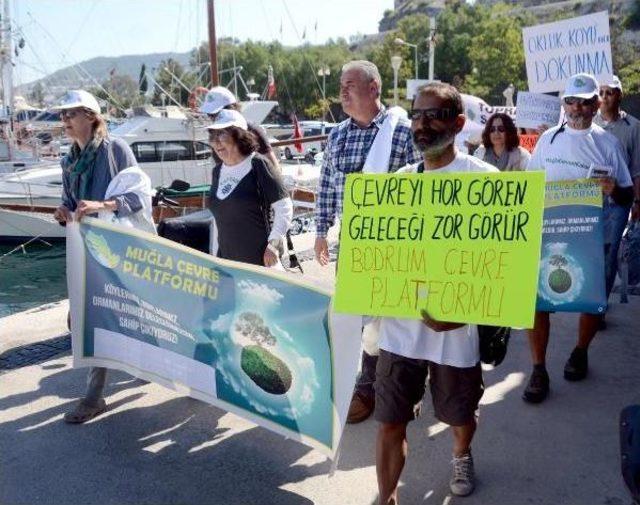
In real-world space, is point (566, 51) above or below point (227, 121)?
above

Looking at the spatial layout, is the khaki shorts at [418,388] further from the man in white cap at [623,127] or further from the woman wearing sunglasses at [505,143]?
the woman wearing sunglasses at [505,143]

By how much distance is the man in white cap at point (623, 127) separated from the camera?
15.0ft

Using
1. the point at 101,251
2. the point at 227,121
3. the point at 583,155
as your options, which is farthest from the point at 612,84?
the point at 101,251

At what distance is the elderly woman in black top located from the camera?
3.87 metres

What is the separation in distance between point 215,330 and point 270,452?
2.45ft

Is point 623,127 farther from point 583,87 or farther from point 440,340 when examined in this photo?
point 440,340

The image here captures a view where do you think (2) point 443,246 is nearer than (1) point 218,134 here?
Yes

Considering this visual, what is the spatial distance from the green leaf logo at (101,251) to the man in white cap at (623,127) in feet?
10.9

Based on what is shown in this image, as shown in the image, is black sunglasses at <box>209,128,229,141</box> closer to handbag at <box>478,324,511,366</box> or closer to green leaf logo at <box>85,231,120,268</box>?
green leaf logo at <box>85,231,120,268</box>

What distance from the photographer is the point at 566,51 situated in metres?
6.32

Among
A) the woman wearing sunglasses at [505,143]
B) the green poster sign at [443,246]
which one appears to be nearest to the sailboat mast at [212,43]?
the woman wearing sunglasses at [505,143]

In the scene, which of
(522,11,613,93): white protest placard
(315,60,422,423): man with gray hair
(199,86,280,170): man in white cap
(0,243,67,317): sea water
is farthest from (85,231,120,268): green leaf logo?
(0,243,67,317): sea water

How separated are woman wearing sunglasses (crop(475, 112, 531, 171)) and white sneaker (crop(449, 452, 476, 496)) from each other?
2.69m

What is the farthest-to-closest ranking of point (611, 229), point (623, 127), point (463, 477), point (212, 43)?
point (212, 43) < point (623, 127) < point (611, 229) < point (463, 477)
